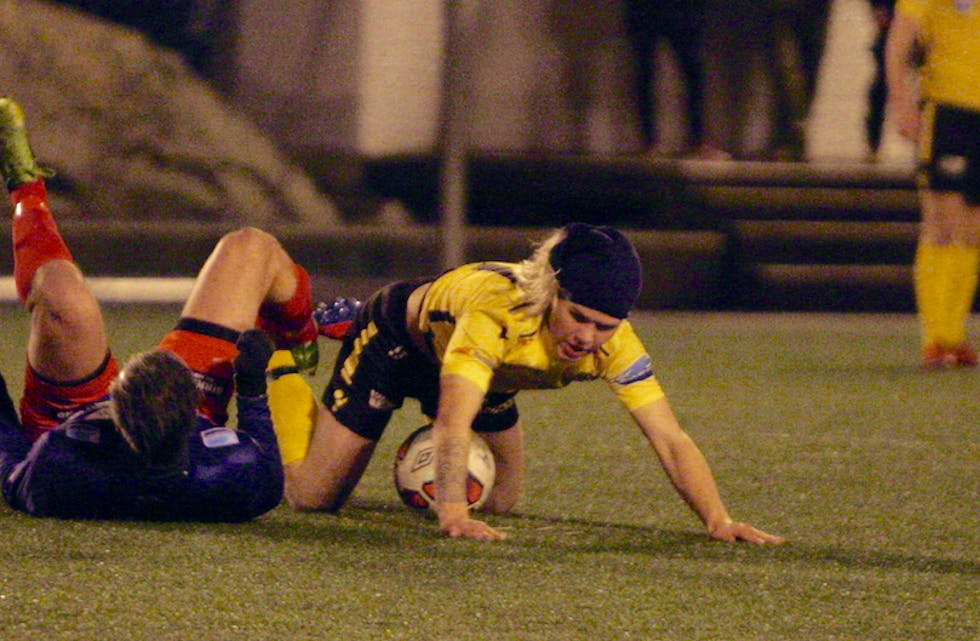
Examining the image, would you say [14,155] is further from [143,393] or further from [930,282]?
[930,282]

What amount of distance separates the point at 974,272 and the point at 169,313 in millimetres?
4268

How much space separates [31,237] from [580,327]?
1588 millimetres

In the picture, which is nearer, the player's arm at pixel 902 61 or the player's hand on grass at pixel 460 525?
the player's hand on grass at pixel 460 525

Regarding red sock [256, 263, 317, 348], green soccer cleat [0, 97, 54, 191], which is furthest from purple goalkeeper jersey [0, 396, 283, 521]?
green soccer cleat [0, 97, 54, 191]

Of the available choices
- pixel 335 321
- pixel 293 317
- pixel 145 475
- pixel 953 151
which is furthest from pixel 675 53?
pixel 145 475

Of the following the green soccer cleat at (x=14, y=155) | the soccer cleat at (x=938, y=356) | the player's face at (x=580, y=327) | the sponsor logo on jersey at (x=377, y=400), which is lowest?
the soccer cleat at (x=938, y=356)

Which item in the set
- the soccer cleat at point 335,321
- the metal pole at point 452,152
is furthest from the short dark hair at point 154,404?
the metal pole at point 452,152

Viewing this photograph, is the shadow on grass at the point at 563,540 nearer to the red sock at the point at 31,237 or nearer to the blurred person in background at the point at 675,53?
the red sock at the point at 31,237

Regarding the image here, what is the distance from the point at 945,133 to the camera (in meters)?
7.73

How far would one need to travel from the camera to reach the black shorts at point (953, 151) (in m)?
7.68

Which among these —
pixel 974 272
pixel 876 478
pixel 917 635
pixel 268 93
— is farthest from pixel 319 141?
pixel 917 635

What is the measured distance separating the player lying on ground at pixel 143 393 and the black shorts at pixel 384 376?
282 millimetres

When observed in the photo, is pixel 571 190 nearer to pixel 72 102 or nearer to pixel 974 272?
pixel 72 102

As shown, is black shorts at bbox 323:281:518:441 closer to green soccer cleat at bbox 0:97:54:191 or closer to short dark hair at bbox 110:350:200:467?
short dark hair at bbox 110:350:200:467
